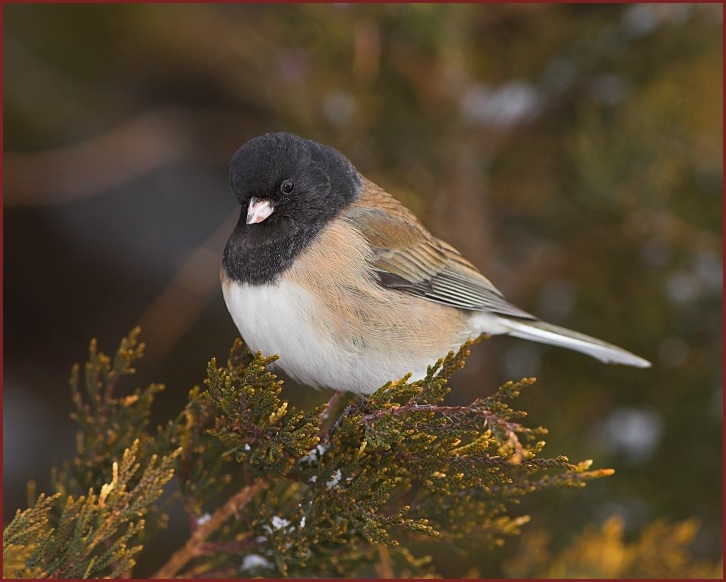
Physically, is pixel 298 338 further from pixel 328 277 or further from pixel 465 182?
pixel 465 182

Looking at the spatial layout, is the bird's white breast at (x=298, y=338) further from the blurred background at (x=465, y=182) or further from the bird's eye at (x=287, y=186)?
the blurred background at (x=465, y=182)

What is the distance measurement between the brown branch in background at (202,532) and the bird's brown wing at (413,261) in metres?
Answer: 0.58

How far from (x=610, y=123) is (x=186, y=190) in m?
1.77

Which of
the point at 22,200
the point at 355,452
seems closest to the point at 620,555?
the point at 355,452

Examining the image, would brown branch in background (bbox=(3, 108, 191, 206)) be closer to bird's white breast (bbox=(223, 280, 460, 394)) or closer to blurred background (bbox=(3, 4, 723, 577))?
blurred background (bbox=(3, 4, 723, 577))

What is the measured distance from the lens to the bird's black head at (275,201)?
1.81 metres

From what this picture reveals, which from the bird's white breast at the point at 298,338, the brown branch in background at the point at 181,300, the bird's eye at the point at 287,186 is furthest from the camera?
the brown branch in background at the point at 181,300

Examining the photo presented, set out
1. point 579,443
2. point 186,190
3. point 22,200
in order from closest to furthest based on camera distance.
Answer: point 579,443 < point 22,200 < point 186,190

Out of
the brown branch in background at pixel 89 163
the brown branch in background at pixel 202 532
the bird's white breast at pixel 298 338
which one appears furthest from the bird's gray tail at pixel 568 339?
the brown branch in background at pixel 89 163

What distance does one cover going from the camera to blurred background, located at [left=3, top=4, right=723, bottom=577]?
2.46 m

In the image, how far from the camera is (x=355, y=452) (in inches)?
58.9

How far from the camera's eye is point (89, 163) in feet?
9.53

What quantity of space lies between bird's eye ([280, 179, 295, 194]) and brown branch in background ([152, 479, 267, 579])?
0.65 meters

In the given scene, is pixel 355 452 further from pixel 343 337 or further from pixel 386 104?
pixel 386 104
